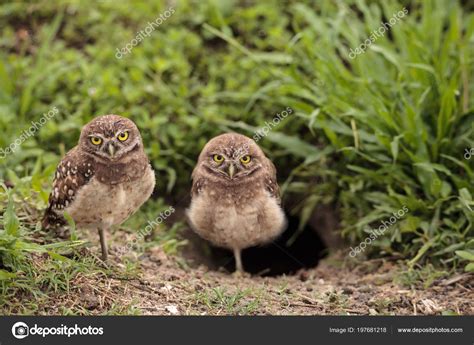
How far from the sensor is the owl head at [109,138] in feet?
14.8

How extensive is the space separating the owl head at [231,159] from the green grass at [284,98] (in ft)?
2.63

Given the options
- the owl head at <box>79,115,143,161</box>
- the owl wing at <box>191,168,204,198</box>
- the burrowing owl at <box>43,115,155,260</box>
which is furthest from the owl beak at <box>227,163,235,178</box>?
the owl head at <box>79,115,143,161</box>

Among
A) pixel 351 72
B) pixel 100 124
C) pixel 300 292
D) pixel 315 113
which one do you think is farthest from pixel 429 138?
pixel 100 124

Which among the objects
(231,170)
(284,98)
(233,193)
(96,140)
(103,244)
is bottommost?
(103,244)

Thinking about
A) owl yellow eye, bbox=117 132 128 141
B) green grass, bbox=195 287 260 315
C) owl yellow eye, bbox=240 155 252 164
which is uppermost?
owl yellow eye, bbox=117 132 128 141

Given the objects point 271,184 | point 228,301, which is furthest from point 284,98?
point 228,301

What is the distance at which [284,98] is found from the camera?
633 cm

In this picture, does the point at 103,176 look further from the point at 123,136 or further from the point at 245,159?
the point at 245,159

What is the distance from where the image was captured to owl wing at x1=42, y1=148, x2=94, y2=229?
4.55 m

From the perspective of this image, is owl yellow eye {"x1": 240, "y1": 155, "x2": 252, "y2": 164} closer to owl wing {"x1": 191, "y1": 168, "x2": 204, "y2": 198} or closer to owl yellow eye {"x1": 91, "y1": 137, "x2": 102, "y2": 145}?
owl wing {"x1": 191, "y1": 168, "x2": 204, "y2": 198}

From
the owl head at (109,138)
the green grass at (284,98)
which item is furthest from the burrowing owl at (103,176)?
the green grass at (284,98)

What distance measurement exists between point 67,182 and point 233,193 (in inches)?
47.4

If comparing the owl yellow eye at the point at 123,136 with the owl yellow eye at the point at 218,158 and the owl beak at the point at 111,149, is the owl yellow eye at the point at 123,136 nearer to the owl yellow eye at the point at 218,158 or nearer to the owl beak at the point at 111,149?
the owl beak at the point at 111,149
